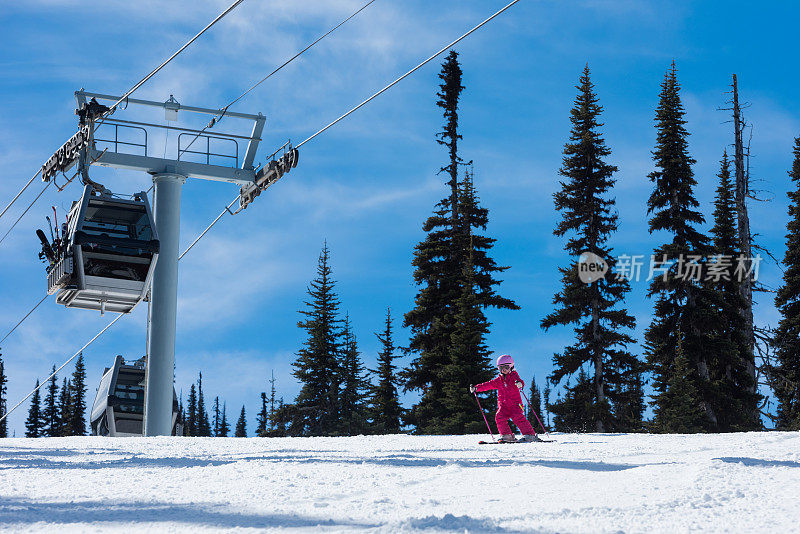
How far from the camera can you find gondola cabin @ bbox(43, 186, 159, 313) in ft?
67.6

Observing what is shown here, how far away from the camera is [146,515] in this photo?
202 inches

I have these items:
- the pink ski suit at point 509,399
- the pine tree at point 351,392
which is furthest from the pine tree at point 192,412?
the pink ski suit at point 509,399

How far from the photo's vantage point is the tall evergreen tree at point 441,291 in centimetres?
3631

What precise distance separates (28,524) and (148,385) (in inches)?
823

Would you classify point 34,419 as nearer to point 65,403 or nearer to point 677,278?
point 65,403

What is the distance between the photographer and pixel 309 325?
45406mm

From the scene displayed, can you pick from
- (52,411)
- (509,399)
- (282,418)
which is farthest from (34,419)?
(509,399)

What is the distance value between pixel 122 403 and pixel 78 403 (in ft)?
162

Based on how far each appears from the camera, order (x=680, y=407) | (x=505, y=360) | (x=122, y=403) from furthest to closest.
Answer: (x=122, y=403), (x=680, y=407), (x=505, y=360)

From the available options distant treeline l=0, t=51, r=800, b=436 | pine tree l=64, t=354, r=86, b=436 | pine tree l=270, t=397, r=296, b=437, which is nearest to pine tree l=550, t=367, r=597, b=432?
distant treeline l=0, t=51, r=800, b=436

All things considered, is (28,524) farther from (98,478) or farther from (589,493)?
(589,493)

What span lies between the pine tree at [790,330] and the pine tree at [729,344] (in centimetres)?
235

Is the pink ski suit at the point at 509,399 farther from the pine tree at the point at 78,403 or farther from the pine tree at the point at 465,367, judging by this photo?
the pine tree at the point at 78,403

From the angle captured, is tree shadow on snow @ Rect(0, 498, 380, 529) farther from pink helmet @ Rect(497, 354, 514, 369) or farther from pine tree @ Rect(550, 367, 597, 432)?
pine tree @ Rect(550, 367, 597, 432)
